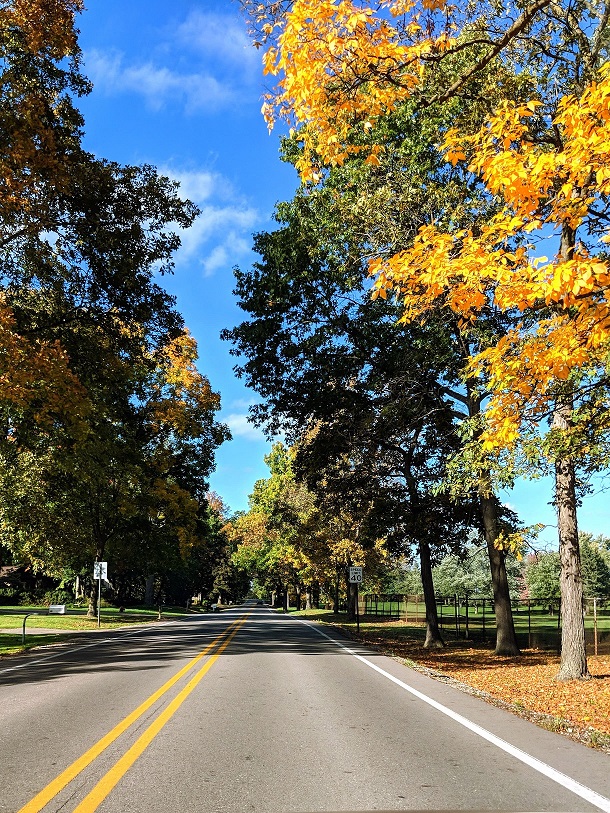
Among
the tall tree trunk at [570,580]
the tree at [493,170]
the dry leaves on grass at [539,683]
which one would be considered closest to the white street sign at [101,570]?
the dry leaves on grass at [539,683]

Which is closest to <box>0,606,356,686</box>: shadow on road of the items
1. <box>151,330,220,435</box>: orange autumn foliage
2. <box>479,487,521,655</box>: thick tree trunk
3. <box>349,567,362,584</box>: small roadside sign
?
<box>349,567,362,584</box>: small roadside sign

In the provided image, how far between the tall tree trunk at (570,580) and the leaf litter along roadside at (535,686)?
0.40 meters

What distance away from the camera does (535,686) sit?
11531 millimetres

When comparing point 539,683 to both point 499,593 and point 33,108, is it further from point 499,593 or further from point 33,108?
point 33,108

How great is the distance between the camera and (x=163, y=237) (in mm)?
17312

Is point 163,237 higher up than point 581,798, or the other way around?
point 163,237

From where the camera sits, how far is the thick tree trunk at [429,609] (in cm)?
2097

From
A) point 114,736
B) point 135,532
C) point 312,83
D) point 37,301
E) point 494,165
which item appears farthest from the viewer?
point 135,532

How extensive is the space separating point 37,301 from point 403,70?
13.3 metres

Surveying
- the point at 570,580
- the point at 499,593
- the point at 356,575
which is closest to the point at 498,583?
the point at 499,593

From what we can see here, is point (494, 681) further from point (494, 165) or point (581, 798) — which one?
point (494, 165)

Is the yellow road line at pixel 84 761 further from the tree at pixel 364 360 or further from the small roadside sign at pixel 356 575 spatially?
the small roadside sign at pixel 356 575

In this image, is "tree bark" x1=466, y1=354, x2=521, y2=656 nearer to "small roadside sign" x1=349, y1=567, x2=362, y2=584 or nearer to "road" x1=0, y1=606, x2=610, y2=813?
"road" x1=0, y1=606, x2=610, y2=813

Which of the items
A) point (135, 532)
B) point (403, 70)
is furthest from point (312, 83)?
point (135, 532)
